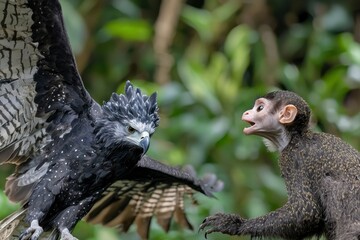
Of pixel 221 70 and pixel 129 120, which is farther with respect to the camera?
pixel 221 70

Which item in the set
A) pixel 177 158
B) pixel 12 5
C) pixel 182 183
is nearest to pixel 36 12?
pixel 12 5

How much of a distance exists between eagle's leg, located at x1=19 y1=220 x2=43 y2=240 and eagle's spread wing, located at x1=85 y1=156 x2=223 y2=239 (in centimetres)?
118

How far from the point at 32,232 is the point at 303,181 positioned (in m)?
1.50

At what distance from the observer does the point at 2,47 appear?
520 cm

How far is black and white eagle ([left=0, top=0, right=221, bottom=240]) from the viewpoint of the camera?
5172 millimetres

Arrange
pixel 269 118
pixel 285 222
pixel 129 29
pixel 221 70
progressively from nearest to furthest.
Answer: pixel 285 222 < pixel 269 118 < pixel 221 70 < pixel 129 29

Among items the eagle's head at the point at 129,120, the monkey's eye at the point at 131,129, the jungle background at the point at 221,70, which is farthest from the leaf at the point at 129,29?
the monkey's eye at the point at 131,129

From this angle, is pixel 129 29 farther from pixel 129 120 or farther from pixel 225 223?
pixel 225 223

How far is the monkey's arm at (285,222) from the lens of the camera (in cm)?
469

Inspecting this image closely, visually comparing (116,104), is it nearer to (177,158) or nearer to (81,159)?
(81,159)

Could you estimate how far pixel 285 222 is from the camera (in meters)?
4.71

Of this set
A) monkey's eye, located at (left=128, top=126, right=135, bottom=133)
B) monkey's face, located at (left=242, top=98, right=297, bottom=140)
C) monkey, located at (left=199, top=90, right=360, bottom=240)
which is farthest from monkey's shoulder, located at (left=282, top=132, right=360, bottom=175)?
monkey's eye, located at (left=128, top=126, right=135, bottom=133)

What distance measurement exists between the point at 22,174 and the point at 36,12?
3.47ft

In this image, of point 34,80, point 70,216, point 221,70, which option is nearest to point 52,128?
point 34,80
